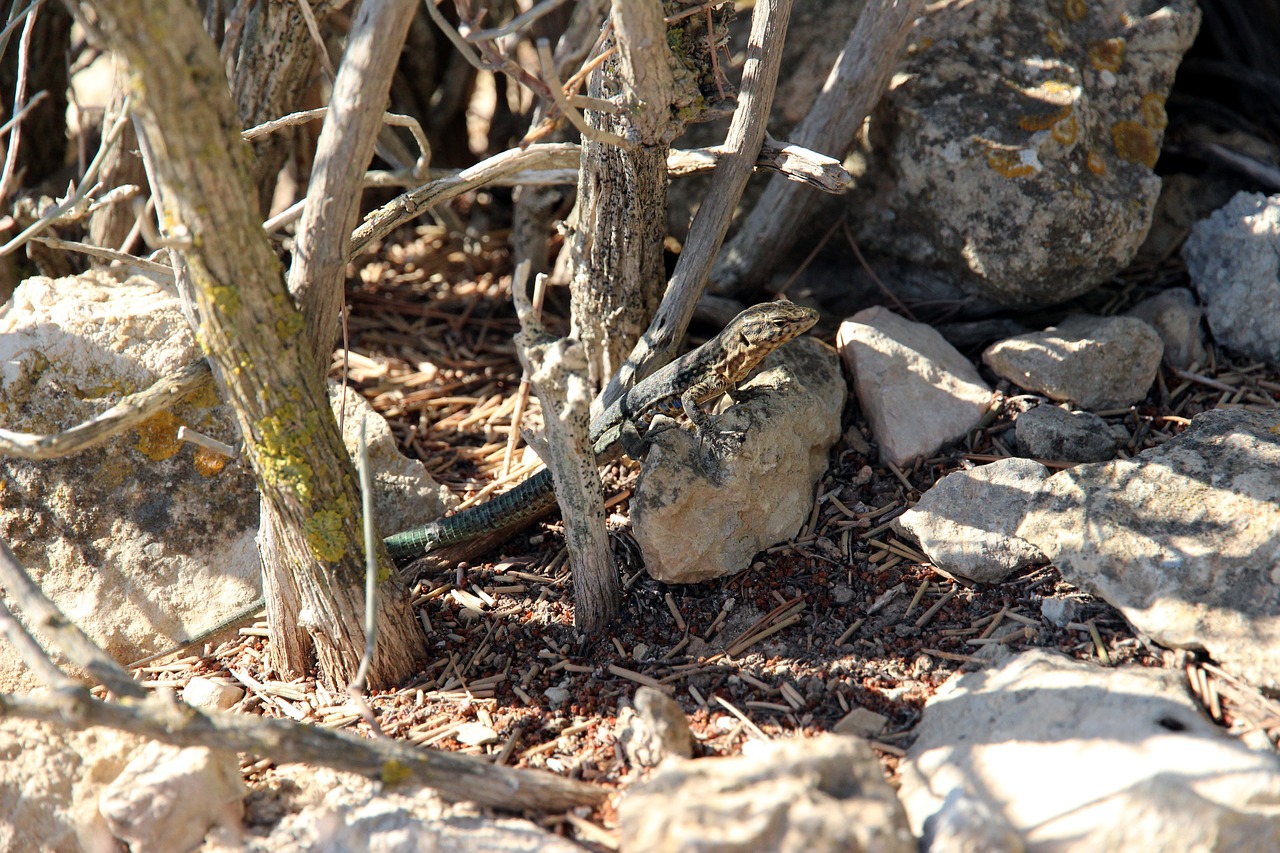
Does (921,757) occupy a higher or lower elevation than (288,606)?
lower

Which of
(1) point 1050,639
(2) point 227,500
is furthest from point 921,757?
(2) point 227,500

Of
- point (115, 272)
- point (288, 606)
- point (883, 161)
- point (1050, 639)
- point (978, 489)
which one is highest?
point (115, 272)

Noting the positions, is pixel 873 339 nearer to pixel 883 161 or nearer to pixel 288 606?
pixel 883 161

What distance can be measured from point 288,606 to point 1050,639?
7.32ft

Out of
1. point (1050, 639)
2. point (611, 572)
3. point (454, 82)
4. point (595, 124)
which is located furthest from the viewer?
point (454, 82)

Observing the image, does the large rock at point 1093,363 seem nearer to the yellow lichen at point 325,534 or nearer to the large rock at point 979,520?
the large rock at point 979,520

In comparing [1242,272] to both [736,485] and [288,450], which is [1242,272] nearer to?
[736,485]

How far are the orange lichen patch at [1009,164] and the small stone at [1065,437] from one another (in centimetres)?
99

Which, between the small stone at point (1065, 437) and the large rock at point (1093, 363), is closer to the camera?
the small stone at point (1065, 437)

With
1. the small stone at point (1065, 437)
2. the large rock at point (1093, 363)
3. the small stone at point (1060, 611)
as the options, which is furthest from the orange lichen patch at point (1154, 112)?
the small stone at point (1060, 611)

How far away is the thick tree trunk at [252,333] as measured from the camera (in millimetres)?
1826

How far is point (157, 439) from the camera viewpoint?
315 cm

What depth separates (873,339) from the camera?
3.40m

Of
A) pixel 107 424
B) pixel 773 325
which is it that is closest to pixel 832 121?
pixel 773 325
